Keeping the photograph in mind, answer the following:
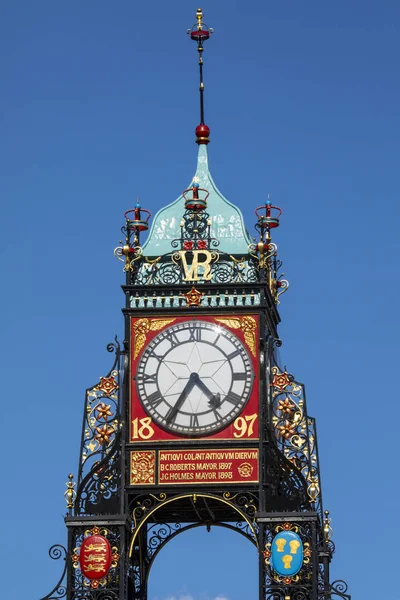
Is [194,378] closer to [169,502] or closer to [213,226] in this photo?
[169,502]

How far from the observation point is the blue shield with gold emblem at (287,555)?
131 ft

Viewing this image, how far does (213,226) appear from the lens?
4188 centimetres

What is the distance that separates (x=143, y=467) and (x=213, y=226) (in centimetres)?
381

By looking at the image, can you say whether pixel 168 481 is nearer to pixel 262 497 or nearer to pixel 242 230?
pixel 262 497

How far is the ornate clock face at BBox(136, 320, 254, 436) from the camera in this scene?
4053cm

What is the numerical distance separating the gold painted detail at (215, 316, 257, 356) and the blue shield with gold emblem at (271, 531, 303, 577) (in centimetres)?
282

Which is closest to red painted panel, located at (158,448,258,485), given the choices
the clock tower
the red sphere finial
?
the clock tower

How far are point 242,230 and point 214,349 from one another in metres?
2.00

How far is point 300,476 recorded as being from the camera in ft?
133

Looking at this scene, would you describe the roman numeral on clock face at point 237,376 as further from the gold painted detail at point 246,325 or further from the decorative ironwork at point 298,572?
the decorative ironwork at point 298,572

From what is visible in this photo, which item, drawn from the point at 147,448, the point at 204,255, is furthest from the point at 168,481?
the point at 204,255

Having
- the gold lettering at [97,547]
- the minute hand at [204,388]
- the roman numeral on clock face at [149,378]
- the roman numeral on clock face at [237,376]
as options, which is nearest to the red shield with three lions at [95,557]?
the gold lettering at [97,547]

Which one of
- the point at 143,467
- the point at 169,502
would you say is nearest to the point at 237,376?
the point at 143,467

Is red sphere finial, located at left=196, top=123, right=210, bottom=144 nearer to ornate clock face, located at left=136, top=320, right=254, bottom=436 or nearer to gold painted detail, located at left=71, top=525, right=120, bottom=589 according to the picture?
ornate clock face, located at left=136, top=320, right=254, bottom=436
